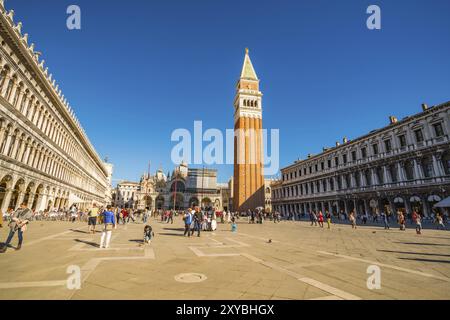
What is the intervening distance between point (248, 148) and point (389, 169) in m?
28.5

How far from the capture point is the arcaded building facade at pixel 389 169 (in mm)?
25281

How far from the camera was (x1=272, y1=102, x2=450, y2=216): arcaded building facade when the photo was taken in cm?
2528

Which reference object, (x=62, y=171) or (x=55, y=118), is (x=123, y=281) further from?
(x=62, y=171)

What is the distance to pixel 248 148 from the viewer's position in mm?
53406

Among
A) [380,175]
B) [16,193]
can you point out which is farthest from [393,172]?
[16,193]

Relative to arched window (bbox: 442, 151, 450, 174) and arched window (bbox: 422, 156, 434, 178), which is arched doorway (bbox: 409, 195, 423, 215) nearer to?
arched window (bbox: 422, 156, 434, 178)

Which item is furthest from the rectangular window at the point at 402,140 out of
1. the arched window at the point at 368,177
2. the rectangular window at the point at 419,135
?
the arched window at the point at 368,177

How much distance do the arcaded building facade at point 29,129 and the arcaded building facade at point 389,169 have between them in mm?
36785

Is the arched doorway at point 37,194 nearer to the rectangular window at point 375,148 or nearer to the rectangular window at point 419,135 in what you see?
the rectangular window at point 375,148

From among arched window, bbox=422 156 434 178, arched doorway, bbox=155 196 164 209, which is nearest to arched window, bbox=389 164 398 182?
arched window, bbox=422 156 434 178

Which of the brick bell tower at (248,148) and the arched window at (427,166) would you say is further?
the brick bell tower at (248,148)

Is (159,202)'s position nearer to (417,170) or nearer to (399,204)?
(399,204)
